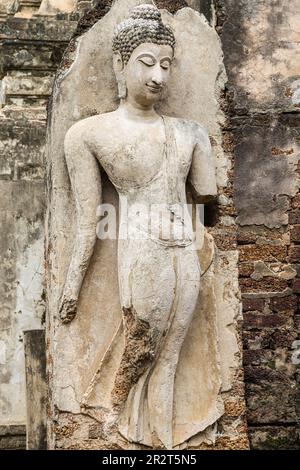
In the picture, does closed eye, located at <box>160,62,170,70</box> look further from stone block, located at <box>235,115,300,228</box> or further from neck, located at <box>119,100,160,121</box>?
stone block, located at <box>235,115,300,228</box>

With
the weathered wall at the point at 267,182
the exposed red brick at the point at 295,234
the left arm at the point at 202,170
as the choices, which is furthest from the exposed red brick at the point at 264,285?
the left arm at the point at 202,170

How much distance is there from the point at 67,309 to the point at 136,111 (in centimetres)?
105

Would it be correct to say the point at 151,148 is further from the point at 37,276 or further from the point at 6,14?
the point at 6,14

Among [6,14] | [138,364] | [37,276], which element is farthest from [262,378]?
[6,14]

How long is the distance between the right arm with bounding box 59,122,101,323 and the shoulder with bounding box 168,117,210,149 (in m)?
0.48

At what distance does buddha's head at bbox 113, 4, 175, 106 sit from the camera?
7.07m

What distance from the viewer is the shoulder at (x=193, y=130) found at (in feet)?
23.6

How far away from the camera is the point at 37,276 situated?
8.77 meters

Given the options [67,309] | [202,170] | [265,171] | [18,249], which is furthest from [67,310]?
[265,171]

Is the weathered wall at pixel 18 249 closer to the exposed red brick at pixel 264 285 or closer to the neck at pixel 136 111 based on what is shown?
the exposed red brick at pixel 264 285

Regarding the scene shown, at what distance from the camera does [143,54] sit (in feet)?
23.2

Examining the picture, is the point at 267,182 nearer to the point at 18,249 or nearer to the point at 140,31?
the point at 18,249

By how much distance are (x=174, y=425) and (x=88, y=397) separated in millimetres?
447

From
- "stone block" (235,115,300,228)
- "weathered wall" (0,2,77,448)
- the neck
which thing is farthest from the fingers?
"stone block" (235,115,300,228)
